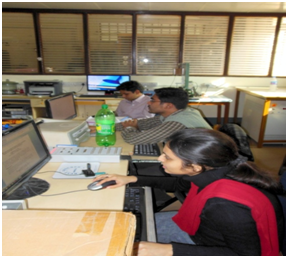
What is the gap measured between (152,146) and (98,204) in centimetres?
79

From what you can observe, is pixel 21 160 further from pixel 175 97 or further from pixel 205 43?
pixel 205 43

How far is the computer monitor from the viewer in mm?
862

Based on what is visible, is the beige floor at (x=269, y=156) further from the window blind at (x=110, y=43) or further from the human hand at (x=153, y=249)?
the window blind at (x=110, y=43)

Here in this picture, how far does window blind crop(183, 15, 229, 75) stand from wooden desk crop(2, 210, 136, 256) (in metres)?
4.13

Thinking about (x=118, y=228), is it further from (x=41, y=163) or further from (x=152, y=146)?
(x=152, y=146)

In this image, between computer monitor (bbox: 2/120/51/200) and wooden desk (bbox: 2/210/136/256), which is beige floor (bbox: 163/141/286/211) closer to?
computer monitor (bbox: 2/120/51/200)

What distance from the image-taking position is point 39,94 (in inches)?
150

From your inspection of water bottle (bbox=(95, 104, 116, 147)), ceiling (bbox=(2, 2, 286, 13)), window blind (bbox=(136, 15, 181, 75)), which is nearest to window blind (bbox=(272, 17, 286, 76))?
ceiling (bbox=(2, 2, 286, 13))

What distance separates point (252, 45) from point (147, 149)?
3.74 metres

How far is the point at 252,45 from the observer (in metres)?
4.09


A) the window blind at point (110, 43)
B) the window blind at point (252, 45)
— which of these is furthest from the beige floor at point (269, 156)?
the window blind at point (110, 43)

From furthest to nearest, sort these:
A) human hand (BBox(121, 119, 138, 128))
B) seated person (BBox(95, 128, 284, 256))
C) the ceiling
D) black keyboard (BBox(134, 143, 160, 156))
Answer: the ceiling < human hand (BBox(121, 119, 138, 128)) < black keyboard (BBox(134, 143, 160, 156)) < seated person (BBox(95, 128, 284, 256))

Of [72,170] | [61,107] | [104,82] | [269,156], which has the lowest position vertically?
[269,156]

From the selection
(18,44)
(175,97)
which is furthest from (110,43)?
(175,97)
